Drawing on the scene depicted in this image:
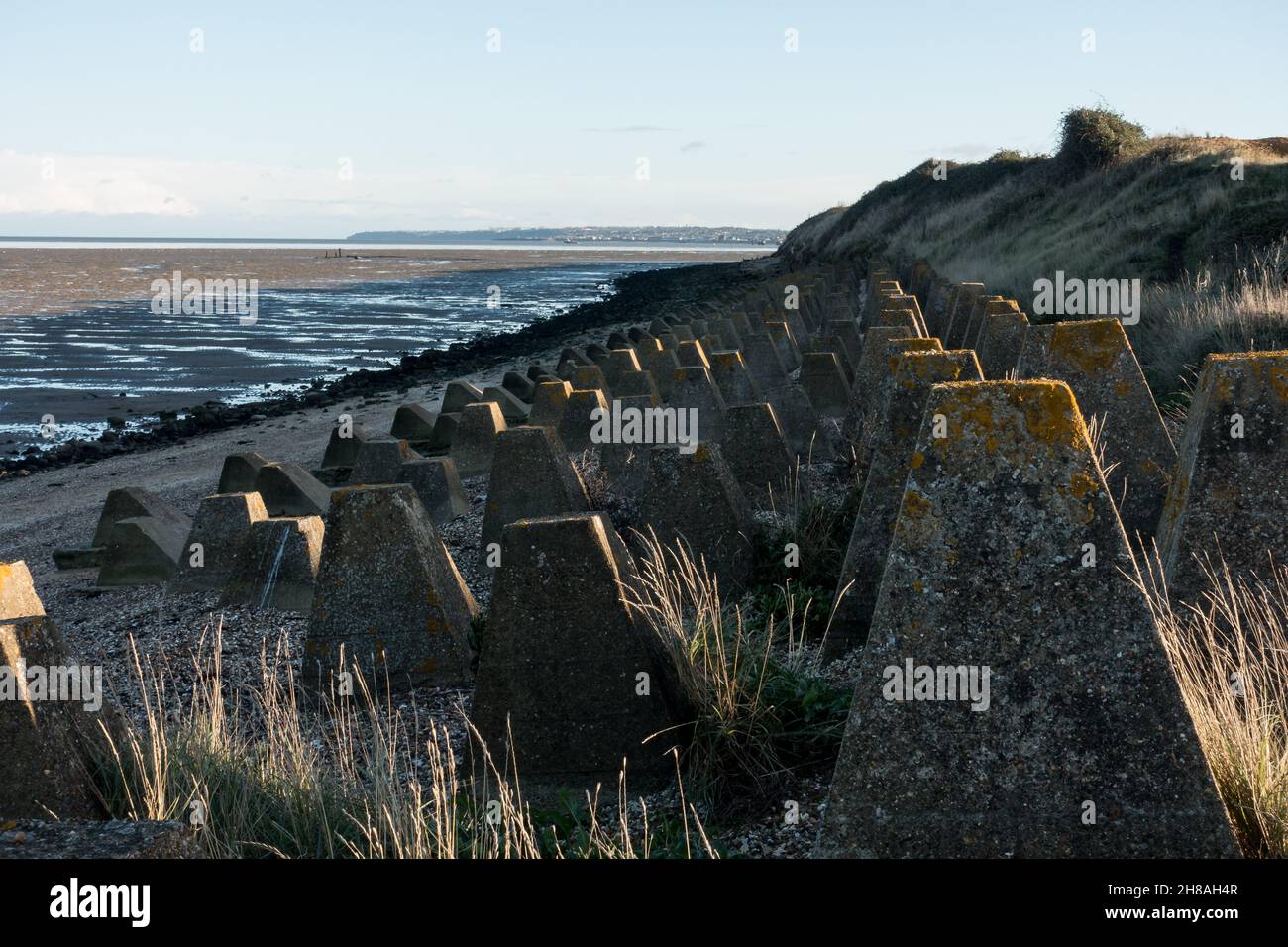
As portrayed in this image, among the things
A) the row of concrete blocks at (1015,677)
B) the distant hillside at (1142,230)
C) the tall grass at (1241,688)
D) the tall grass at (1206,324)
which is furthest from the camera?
the distant hillside at (1142,230)

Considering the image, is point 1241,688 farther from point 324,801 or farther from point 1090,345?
point 324,801

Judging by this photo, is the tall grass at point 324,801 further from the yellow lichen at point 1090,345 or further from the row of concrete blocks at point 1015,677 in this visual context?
the yellow lichen at point 1090,345

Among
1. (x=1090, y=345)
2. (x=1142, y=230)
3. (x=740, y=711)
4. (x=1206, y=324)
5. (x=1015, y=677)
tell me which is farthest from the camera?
(x=1142, y=230)

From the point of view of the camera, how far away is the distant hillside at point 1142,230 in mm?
12703

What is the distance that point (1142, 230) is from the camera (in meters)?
22.4

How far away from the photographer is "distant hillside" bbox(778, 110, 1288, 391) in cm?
1270

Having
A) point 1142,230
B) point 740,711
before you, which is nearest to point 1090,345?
point 740,711

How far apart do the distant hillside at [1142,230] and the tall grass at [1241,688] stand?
6564 mm

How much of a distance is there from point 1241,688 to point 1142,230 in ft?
66.1

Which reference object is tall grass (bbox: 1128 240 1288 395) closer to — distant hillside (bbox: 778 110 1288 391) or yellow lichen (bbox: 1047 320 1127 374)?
distant hillside (bbox: 778 110 1288 391)

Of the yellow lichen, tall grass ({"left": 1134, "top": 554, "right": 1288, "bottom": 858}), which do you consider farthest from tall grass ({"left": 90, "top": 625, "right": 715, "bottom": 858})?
the yellow lichen

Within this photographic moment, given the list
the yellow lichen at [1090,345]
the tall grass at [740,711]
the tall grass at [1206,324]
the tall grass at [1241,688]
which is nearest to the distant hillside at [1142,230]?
the tall grass at [1206,324]
